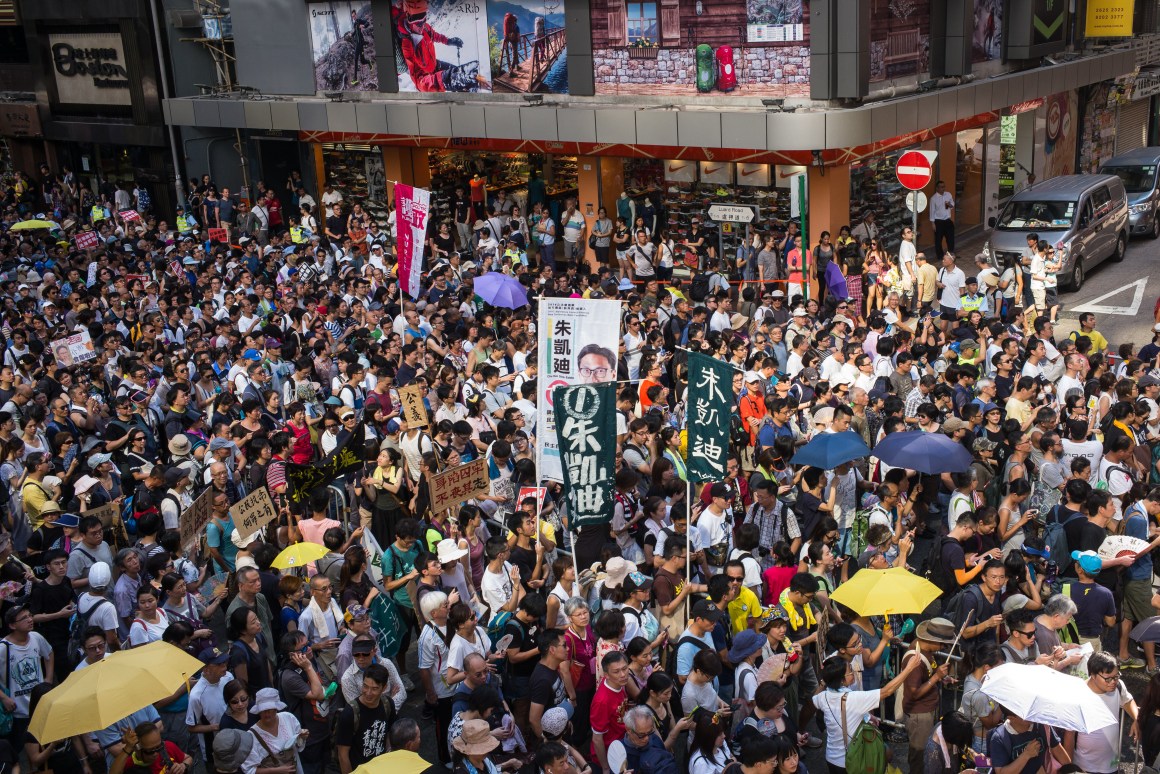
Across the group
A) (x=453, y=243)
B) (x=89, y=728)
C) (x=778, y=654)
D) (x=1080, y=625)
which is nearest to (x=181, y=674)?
(x=89, y=728)

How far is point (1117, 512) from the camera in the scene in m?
9.84

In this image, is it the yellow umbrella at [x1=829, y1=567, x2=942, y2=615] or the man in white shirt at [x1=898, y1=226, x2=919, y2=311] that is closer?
the yellow umbrella at [x1=829, y1=567, x2=942, y2=615]

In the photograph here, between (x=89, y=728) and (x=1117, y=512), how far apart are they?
7892 mm

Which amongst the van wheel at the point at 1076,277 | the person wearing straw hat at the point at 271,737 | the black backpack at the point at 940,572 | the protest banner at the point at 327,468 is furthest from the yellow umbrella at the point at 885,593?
the van wheel at the point at 1076,277

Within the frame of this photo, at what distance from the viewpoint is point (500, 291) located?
53.1ft

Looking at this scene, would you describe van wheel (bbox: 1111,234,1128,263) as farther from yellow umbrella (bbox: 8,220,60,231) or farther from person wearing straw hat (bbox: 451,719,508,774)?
yellow umbrella (bbox: 8,220,60,231)

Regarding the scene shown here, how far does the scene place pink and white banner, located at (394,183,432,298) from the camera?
51.1 feet

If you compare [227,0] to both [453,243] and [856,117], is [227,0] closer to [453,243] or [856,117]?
[453,243]

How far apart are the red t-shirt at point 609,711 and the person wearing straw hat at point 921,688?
1841mm

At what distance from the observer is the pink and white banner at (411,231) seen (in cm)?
1559

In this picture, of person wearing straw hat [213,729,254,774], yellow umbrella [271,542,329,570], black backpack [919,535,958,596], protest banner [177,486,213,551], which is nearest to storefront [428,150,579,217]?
protest banner [177,486,213,551]

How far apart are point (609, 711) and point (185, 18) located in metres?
27.3

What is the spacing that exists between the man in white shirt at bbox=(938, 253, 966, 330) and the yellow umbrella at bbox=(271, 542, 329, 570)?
11.1 metres

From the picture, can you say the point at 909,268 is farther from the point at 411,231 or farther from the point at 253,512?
the point at 253,512
